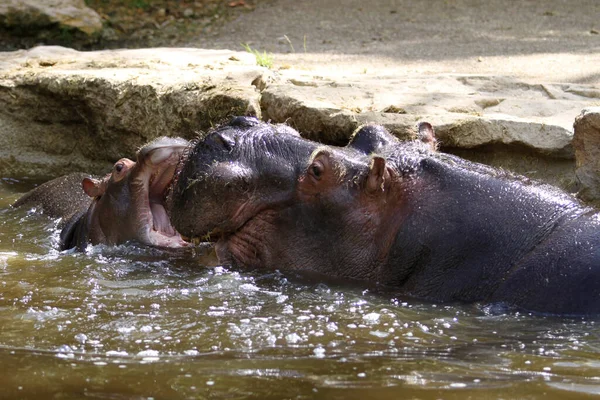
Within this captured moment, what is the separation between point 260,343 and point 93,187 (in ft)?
8.31

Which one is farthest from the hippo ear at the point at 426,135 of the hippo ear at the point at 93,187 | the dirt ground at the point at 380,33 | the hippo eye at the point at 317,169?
the dirt ground at the point at 380,33

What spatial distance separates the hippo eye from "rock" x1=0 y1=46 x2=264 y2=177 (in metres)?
2.25

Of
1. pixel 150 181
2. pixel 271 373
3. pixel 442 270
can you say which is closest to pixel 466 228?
pixel 442 270

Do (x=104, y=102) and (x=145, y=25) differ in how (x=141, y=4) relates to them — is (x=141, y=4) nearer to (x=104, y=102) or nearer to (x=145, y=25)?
(x=145, y=25)

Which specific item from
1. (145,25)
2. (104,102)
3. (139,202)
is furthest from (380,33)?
(139,202)

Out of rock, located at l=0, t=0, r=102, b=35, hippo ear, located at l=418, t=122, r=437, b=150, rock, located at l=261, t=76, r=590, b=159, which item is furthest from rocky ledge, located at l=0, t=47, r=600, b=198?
rock, located at l=0, t=0, r=102, b=35

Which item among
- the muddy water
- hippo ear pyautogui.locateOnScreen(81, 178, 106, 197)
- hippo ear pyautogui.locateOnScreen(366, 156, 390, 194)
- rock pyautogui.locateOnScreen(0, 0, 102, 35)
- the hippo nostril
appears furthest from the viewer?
rock pyautogui.locateOnScreen(0, 0, 102, 35)

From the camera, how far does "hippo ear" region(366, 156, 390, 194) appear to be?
4.17 metres

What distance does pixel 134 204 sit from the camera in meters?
5.58

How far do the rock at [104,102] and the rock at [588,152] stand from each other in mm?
2148

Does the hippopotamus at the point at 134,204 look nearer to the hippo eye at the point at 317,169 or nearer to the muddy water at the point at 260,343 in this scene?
the muddy water at the point at 260,343

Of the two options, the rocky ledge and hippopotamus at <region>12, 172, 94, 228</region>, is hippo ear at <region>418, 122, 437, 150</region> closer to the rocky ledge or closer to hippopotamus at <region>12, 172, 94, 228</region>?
the rocky ledge

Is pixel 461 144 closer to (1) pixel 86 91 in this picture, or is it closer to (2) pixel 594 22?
(1) pixel 86 91

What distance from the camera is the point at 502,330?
12.7 feet
